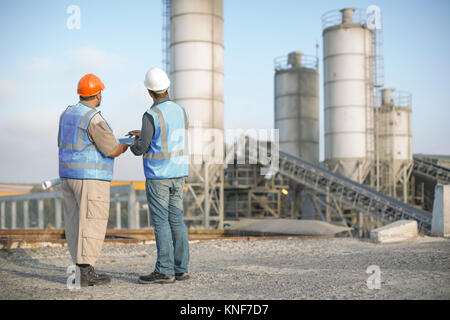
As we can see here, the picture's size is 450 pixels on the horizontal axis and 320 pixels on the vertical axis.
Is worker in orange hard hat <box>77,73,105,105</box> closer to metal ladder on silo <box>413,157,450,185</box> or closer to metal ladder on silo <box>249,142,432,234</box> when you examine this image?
metal ladder on silo <box>249,142,432,234</box>

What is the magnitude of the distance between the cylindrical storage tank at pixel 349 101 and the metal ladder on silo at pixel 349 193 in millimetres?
2469

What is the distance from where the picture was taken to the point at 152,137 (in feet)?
14.4

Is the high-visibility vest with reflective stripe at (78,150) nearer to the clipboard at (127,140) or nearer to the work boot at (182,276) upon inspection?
the clipboard at (127,140)

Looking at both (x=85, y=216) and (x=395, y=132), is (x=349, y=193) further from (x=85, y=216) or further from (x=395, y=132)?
(x=85, y=216)

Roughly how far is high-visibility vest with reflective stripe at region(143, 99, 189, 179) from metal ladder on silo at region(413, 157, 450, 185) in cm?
2845

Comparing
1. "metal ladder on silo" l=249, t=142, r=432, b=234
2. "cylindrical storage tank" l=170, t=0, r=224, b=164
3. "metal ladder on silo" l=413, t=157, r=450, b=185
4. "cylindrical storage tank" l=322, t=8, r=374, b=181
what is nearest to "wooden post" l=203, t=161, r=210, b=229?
"cylindrical storage tank" l=170, t=0, r=224, b=164

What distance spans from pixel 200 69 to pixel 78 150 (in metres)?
17.0

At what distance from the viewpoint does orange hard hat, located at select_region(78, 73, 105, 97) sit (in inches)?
178

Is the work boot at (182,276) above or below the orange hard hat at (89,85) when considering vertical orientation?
below

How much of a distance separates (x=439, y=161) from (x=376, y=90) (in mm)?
8127

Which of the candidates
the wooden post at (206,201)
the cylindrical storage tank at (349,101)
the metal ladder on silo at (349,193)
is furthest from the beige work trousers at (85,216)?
the cylindrical storage tank at (349,101)

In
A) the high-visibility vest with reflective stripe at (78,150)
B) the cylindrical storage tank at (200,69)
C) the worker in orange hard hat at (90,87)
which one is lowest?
the high-visibility vest with reflective stripe at (78,150)

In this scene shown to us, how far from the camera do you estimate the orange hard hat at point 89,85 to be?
451 centimetres

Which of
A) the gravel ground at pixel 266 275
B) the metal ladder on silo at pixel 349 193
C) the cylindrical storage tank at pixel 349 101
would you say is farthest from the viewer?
the cylindrical storage tank at pixel 349 101
